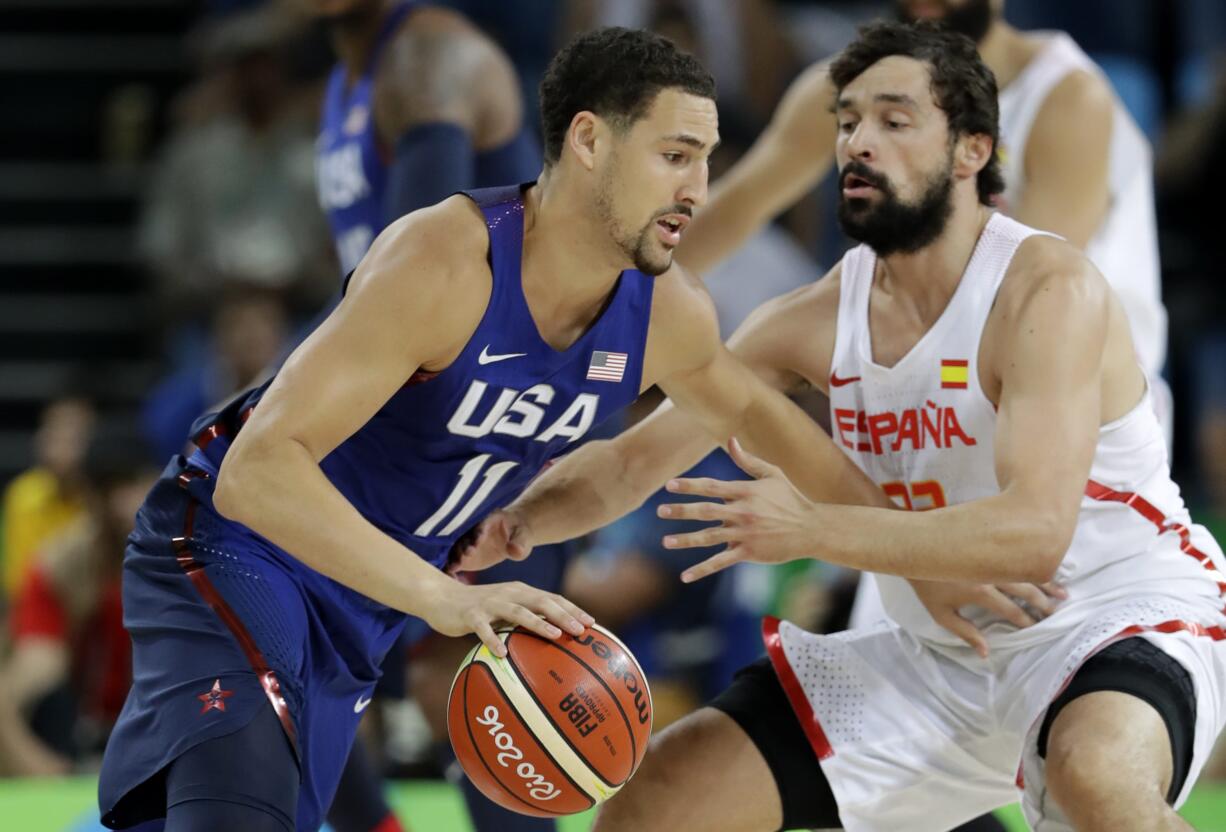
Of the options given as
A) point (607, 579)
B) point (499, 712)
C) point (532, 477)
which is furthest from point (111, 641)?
point (499, 712)

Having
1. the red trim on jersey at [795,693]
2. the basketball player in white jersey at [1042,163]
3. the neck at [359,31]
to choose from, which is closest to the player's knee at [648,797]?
the red trim on jersey at [795,693]

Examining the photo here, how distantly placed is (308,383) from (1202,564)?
2042 mm

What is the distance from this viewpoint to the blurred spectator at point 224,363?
8.86 meters

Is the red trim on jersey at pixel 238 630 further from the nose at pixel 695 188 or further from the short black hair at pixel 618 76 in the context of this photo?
Answer: the nose at pixel 695 188

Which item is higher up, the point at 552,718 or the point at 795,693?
the point at 552,718

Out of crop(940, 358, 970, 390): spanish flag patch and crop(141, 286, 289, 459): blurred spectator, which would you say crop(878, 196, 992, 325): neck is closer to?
crop(940, 358, 970, 390): spanish flag patch

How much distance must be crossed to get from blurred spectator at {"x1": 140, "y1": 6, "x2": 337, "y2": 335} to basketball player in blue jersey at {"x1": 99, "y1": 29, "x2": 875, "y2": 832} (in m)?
6.31

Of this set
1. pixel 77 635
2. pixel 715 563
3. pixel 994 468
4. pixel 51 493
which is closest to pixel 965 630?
pixel 994 468

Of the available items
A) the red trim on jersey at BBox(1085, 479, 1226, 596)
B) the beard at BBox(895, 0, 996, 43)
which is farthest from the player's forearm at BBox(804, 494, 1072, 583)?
the beard at BBox(895, 0, 996, 43)

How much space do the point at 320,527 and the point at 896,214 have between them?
4.97 feet

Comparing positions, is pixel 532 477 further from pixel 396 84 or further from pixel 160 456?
pixel 160 456

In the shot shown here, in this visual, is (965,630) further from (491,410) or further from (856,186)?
(491,410)

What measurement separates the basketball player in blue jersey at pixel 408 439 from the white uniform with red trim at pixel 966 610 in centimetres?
20

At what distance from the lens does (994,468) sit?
12.8 ft
